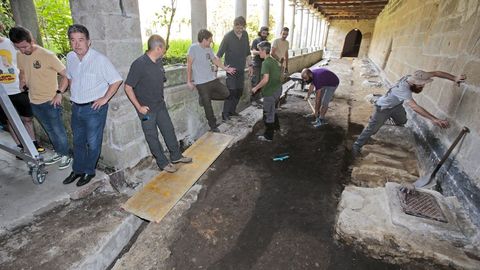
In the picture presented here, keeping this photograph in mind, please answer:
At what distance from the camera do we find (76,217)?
101 inches

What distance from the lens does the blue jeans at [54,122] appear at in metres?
3.11

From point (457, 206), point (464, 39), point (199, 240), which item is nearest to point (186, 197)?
point (199, 240)

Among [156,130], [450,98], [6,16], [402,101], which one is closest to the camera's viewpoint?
[156,130]

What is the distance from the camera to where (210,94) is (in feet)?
14.9

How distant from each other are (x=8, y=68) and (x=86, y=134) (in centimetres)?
143

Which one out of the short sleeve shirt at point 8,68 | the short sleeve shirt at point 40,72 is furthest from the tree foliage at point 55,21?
the short sleeve shirt at point 40,72

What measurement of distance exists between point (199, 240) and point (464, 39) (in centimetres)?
461

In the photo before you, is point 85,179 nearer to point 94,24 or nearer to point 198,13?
point 94,24

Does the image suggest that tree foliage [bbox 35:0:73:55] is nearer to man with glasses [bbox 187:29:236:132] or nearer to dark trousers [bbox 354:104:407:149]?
man with glasses [bbox 187:29:236:132]

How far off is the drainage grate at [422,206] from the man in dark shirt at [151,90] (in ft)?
9.95

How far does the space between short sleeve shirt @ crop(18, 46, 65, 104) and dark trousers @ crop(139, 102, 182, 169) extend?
1163 millimetres

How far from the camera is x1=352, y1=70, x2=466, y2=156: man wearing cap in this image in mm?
3520

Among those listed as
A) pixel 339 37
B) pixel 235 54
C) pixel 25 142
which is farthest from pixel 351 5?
pixel 25 142

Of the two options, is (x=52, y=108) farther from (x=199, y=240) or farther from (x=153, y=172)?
(x=199, y=240)
